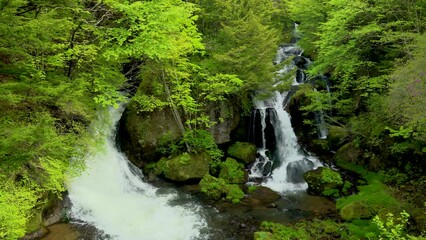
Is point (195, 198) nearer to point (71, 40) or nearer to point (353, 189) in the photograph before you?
point (353, 189)

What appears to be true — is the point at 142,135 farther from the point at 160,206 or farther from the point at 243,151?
the point at 243,151

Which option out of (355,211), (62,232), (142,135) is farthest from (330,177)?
(62,232)

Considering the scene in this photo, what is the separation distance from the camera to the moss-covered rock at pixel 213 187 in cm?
1514

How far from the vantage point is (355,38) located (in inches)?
667

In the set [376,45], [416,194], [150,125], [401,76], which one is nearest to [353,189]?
[416,194]

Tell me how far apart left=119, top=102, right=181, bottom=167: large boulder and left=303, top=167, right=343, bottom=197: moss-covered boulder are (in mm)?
7768

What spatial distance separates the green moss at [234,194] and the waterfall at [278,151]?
2.24 meters

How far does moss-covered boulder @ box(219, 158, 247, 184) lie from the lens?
55.2 ft

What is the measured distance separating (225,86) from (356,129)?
289 inches

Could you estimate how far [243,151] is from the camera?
18.8 m

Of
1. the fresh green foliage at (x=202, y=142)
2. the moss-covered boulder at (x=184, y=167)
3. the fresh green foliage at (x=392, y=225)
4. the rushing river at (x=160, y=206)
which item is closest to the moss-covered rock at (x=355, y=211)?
the rushing river at (x=160, y=206)

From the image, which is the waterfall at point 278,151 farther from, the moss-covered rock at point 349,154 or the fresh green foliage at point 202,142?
the fresh green foliage at point 202,142

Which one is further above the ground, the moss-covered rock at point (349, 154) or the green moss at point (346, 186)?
the moss-covered rock at point (349, 154)

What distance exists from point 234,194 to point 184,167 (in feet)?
10.5
